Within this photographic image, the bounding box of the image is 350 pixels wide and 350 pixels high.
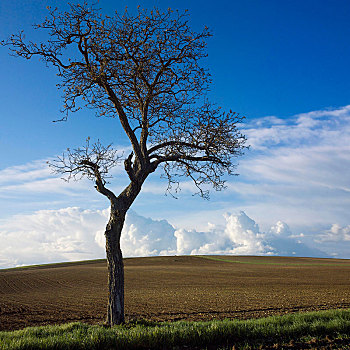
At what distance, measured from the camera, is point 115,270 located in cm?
1176

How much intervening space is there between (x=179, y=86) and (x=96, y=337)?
34.5 ft

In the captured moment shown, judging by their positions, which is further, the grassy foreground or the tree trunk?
the tree trunk

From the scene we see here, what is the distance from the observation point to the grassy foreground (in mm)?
7582

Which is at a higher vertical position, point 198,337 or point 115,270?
point 115,270

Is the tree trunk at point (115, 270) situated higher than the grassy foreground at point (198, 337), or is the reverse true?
the tree trunk at point (115, 270)

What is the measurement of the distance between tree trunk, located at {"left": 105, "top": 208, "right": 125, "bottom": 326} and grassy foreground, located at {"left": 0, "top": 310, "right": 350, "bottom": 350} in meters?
1.92

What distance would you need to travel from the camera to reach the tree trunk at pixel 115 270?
1133 centimetres

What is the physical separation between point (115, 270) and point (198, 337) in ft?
14.8

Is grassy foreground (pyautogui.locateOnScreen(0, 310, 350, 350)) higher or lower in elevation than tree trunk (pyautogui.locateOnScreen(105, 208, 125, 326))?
lower

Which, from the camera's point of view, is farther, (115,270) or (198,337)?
(115,270)

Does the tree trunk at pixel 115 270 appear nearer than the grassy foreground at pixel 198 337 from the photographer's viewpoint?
No

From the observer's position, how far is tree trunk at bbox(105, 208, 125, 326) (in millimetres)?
11326

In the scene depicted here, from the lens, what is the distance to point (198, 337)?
26.8 ft

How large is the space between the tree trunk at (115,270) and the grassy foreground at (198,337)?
6.30 ft
